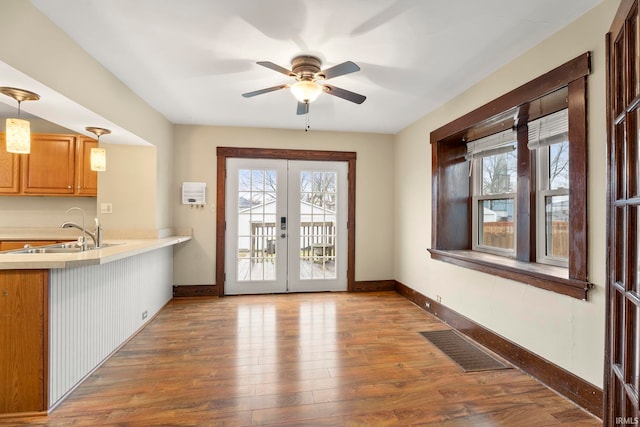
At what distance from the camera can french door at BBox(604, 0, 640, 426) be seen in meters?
1.27

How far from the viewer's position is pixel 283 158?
15.3 ft

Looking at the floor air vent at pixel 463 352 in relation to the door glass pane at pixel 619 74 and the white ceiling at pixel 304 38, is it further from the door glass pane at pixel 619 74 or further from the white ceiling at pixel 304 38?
the white ceiling at pixel 304 38

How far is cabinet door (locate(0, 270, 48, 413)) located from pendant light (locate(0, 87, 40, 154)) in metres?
0.83

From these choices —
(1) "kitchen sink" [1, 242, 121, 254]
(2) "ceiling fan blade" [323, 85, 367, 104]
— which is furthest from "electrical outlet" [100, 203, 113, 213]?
(2) "ceiling fan blade" [323, 85, 367, 104]

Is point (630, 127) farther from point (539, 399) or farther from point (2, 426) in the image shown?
point (2, 426)

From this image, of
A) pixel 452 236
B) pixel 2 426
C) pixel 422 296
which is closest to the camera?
pixel 2 426

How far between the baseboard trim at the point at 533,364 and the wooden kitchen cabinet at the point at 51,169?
4.58m

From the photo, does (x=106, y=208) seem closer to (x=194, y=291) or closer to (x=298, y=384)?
(x=194, y=291)

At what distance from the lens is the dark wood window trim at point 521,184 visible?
2.01m

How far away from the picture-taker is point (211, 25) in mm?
2104

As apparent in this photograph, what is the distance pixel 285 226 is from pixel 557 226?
3284mm

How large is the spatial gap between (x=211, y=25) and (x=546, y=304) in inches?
122

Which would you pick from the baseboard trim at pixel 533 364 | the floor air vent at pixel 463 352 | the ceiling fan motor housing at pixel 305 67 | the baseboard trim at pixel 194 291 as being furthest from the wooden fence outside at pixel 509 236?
the baseboard trim at pixel 194 291

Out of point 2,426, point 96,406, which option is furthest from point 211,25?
point 2,426
